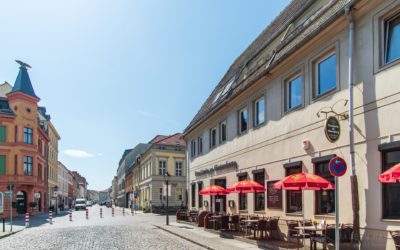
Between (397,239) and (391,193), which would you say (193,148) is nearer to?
(391,193)

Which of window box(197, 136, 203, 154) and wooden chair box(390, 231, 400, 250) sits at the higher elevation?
window box(197, 136, 203, 154)

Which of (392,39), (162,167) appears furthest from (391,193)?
(162,167)

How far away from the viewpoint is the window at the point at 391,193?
9.46 metres

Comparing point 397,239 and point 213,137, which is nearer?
point 397,239

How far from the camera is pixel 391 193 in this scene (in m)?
9.67

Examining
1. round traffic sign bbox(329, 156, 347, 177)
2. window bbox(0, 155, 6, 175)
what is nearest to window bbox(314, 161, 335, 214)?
round traffic sign bbox(329, 156, 347, 177)

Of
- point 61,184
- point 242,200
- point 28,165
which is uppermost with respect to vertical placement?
point 28,165

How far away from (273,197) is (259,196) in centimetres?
176

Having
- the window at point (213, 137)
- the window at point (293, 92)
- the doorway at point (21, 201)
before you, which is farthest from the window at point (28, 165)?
the window at point (293, 92)

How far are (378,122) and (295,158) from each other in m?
4.39

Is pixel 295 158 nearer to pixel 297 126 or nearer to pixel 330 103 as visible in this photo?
pixel 297 126

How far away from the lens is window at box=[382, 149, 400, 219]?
9461 millimetres

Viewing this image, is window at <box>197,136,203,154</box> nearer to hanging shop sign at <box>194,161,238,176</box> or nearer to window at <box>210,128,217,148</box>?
hanging shop sign at <box>194,161,238,176</box>

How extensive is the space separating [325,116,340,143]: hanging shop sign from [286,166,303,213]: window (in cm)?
325
